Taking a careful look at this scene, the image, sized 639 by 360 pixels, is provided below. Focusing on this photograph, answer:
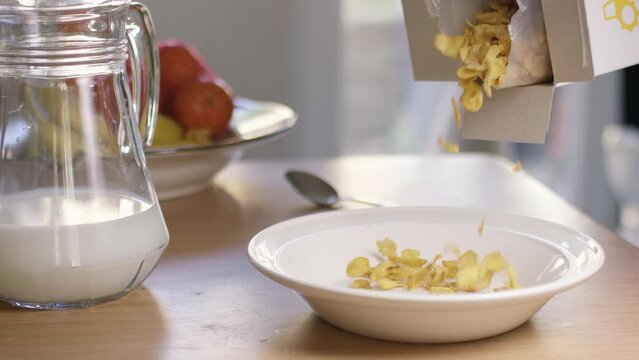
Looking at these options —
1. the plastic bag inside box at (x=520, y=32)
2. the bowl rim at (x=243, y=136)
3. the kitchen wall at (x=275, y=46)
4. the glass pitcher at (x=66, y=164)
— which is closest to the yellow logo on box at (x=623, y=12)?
the plastic bag inside box at (x=520, y=32)

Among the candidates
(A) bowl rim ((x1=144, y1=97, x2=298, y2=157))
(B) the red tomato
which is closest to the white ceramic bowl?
(A) bowl rim ((x1=144, y1=97, x2=298, y2=157))

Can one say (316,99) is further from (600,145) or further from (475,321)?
(475,321)

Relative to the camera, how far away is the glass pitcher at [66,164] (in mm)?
792

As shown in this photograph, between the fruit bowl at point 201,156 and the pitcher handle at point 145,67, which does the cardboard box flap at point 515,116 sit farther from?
the fruit bowl at point 201,156

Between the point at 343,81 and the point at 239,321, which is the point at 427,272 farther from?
the point at 343,81

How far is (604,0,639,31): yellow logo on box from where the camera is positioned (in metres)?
0.80

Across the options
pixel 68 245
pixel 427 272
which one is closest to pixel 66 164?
pixel 68 245

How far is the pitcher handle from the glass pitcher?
0.06 metres

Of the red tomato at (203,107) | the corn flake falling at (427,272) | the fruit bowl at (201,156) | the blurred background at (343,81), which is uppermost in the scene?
the red tomato at (203,107)

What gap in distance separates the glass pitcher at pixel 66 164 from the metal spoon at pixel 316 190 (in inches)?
15.1

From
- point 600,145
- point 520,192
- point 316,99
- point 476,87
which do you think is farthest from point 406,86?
point 476,87

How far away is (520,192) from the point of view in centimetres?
127

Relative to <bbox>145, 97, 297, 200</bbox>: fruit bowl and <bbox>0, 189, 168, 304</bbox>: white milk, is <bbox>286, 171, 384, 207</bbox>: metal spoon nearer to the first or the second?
<bbox>145, 97, 297, 200</bbox>: fruit bowl

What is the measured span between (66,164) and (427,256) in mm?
317
